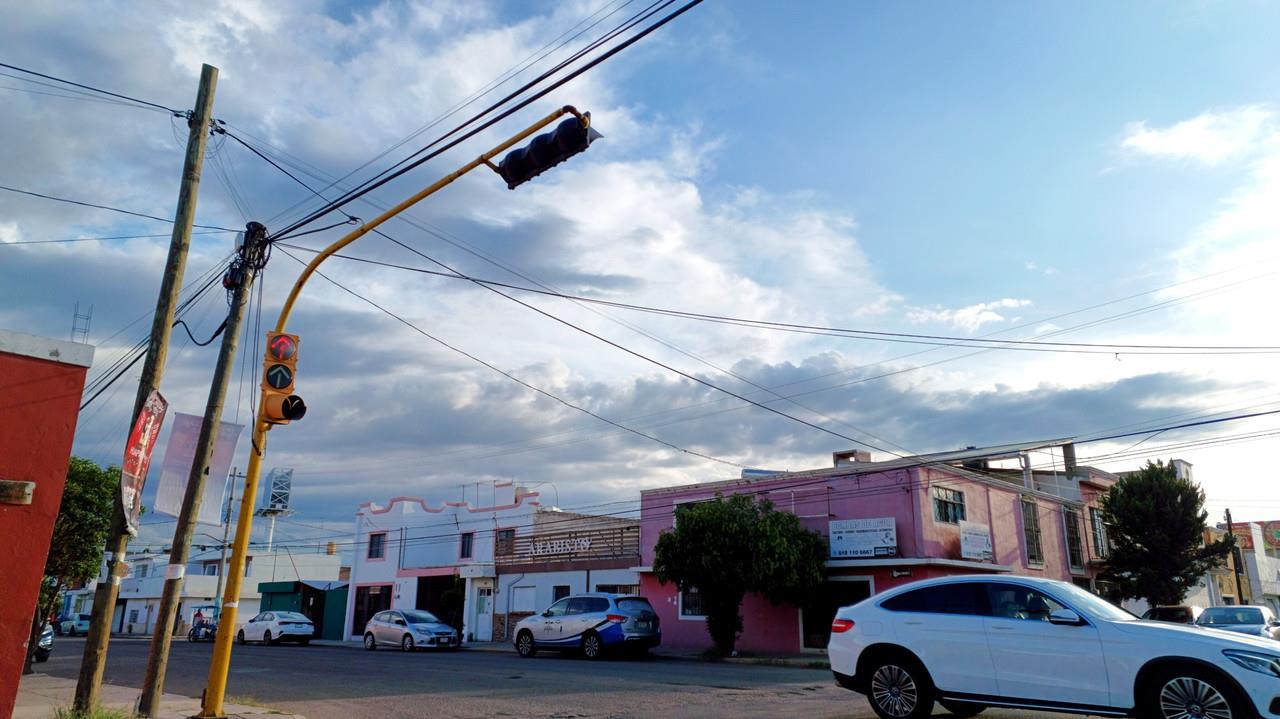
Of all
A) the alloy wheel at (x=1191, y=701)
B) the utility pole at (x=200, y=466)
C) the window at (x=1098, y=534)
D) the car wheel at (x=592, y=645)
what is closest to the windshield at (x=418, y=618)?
the car wheel at (x=592, y=645)

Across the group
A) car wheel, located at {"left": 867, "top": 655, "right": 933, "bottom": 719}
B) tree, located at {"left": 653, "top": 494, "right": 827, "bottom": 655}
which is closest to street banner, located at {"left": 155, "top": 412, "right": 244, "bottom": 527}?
car wheel, located at {"left": 867, "top": 655, "right": 933, "bottom": 719}

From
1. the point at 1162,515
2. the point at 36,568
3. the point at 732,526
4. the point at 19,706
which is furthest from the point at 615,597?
the point at 1162,515

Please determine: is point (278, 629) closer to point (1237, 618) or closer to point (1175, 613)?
point (1237, 618)

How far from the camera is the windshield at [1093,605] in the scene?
856 centimetres

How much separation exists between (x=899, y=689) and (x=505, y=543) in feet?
96.0

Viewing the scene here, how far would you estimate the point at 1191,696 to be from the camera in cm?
772

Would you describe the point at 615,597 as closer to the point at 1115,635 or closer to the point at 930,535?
the point at 930,535

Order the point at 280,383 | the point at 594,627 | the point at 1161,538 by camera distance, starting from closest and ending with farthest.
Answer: the point at 280,383 < the point at 594,627 < the point at 1161,538

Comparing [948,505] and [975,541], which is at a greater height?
[948,505]

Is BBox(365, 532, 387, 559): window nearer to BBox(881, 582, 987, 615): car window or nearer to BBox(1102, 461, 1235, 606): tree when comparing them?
BBox(1102, 461, 1235, 606): tree

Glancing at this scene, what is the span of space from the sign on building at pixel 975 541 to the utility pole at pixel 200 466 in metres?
22.3

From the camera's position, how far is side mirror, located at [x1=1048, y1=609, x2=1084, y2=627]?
851 centimetres

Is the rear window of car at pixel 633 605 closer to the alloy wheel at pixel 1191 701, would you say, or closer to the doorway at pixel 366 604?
the alloy wheel at pixel 1191 701

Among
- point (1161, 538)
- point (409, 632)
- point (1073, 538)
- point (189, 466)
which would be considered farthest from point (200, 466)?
point (1073, 538)
